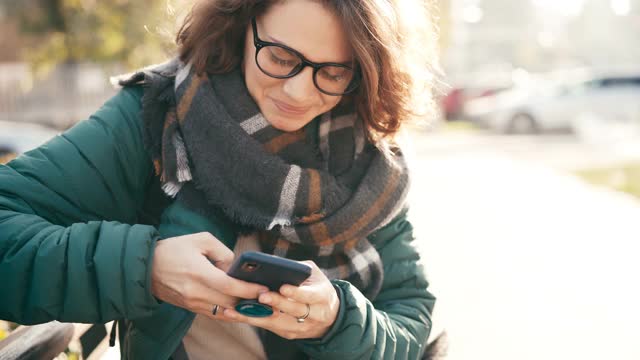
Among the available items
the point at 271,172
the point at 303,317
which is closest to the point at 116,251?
the point at 303,317

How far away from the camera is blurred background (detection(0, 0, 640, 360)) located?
4.50m

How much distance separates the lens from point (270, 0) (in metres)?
1.85

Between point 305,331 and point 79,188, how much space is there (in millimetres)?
622

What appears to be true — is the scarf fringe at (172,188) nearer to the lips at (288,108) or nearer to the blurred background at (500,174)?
the lips at (288,108)

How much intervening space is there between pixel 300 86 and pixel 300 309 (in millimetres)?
603

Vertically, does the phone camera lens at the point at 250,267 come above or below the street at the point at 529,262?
below

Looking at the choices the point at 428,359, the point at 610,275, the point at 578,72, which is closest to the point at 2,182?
the point at 428,359

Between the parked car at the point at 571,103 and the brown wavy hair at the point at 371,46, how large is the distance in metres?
17.9

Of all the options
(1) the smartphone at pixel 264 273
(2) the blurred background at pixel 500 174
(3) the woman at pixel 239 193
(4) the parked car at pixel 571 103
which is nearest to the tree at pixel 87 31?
(2) the blurred background at pixel 500 174

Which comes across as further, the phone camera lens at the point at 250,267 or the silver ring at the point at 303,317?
the silver ring at the point at 303,317

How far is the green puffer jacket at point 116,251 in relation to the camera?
146cm

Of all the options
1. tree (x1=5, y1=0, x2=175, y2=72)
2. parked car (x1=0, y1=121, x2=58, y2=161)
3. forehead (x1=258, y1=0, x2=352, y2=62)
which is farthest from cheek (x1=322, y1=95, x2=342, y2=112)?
tree (x1=5, y1=0, x2=175, y2=72)

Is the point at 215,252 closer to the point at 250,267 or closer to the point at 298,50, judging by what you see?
the point at 250,267

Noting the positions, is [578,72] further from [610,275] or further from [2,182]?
[2,182]
